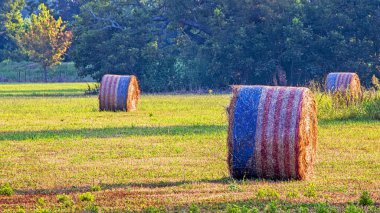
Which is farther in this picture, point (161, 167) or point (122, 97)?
point (122, 97)

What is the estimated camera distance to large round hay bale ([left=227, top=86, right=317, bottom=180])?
45.9 ft

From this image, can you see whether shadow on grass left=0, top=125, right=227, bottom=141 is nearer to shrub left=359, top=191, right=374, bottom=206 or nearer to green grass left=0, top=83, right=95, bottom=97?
shrub left=359, top=191, right=374, bottom=206

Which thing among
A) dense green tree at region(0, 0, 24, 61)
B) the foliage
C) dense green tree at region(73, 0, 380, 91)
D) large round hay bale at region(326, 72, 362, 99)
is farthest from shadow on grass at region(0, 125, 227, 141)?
dense green tree at region(0, 0, 24, 61)

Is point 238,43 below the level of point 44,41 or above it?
below

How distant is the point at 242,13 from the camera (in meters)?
57.9

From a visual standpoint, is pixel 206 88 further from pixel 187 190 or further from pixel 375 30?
pixel 187 190

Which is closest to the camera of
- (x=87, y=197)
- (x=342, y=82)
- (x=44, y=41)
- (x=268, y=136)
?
(x=87, y=197)

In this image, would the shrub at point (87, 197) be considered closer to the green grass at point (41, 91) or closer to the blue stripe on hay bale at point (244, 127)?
the blue stripe on hay bale at point (244, 127)

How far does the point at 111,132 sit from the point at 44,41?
232ft

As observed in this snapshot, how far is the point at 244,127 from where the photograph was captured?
14219 millimetres

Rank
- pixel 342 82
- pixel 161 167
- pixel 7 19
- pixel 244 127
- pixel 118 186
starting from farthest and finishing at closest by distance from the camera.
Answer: pixel 7 19
pixel 342 82
pixel 161 167
pixel 244 127
pixel 118 186

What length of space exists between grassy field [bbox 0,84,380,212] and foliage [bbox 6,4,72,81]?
207ft

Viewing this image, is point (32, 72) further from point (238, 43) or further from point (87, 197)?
point (87, 197)

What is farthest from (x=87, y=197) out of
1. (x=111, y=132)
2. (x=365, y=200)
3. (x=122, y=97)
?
(x=122, y=97)
